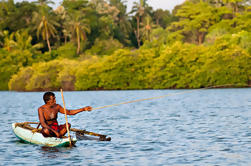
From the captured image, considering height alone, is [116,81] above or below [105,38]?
below

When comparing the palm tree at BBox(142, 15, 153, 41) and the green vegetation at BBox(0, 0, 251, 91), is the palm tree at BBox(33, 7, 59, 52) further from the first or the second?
the palm tree at BBox(142, 15, 153, 41)

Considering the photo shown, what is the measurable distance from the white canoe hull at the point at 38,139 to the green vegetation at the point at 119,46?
6158cm

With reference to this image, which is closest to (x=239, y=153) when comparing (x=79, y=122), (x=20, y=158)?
(x=20, y=158)

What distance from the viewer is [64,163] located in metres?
15.9

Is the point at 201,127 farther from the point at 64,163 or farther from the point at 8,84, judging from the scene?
the point at 8,84

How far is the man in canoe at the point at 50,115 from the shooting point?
18.4 metres

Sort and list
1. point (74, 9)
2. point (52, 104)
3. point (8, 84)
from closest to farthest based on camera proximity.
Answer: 1. point (52, 104)
2. point (8, 84)
3. point (74, 9)

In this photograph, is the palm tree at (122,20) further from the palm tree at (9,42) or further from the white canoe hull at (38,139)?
the white canoe hull at (38,139)

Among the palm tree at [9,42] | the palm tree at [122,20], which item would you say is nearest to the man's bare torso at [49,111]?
the palm tree at [9,42]

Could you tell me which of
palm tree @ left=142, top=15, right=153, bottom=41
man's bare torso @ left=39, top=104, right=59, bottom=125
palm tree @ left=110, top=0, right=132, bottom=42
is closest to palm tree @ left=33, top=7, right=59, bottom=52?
palm tree @ left=110, top=0, right=132, bottom=42

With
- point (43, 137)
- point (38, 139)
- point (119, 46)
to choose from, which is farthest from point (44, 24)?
point (43, 137)

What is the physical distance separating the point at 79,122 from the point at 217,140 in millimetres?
12391

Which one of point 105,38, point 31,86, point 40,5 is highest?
point 40,5

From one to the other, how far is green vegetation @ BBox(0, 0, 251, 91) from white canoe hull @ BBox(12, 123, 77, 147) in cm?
6158
